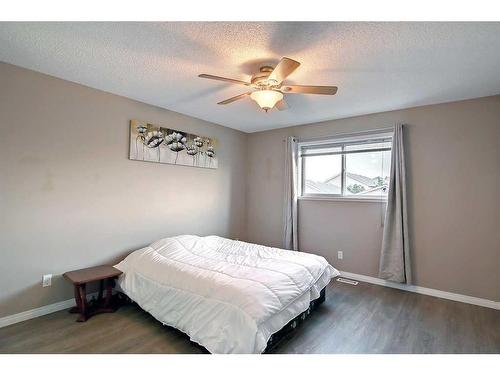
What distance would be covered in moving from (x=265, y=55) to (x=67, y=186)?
2354 mm

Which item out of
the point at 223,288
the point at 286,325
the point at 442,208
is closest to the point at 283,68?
the point at 223,288

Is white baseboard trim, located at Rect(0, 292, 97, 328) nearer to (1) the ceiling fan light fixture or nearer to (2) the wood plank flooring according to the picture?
(2) the wood plank flooring

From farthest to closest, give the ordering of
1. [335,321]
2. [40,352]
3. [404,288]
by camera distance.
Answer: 1. [404,288]
2. [335,321]
3. [40,352]

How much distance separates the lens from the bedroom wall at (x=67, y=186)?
2.34 meters

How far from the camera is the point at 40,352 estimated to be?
76.0 inches

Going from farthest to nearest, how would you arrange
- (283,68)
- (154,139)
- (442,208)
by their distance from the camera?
(154,139) < (442,208) < (283,68)

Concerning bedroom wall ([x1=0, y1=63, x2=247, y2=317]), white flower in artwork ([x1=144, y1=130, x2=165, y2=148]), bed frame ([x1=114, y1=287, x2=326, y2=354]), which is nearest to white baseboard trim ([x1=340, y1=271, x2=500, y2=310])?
bed frame ([x1=114, y1=287, x2=326, y2=354])

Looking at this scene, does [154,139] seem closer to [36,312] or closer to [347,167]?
[36,312]

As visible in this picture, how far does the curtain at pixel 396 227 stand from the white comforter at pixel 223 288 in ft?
Answer: 3.15

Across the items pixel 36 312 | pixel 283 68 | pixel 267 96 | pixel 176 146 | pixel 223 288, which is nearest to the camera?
pixel 283 68

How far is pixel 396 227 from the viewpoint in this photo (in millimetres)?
3287

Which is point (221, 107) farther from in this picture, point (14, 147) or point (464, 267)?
point (464, 267)

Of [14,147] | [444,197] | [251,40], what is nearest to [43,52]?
[14,147]

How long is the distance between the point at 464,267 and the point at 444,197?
82cm
